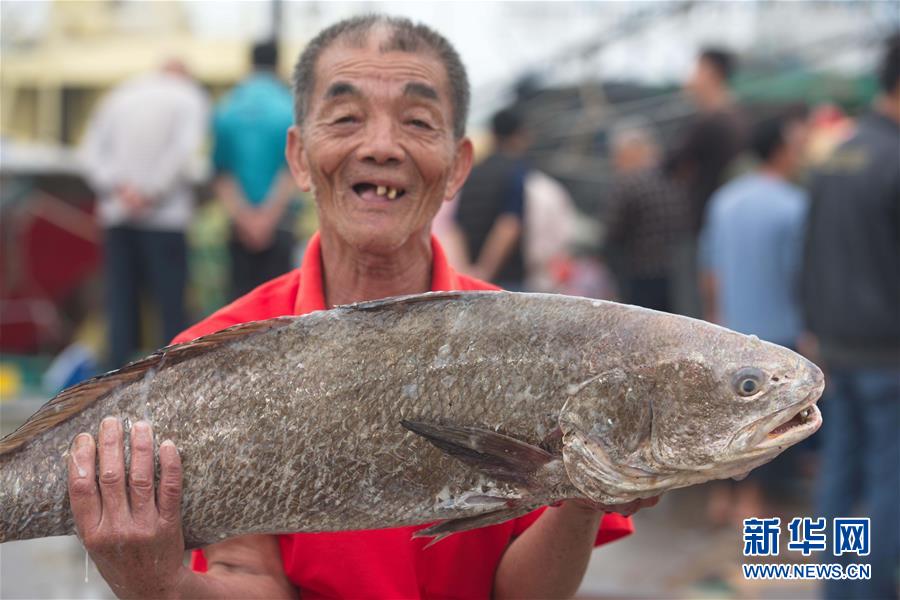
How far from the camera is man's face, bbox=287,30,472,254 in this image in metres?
2.65

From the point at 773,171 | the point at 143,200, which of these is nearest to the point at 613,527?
the point at 143,200

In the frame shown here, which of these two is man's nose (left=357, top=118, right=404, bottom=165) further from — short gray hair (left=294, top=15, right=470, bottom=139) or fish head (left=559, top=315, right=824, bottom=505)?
fish head (left=559, top=315, right=824, bottom=505)

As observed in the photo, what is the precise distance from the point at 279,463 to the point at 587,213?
37.0 ft

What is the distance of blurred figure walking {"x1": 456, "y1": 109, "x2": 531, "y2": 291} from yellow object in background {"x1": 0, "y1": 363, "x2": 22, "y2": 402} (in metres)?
4.11

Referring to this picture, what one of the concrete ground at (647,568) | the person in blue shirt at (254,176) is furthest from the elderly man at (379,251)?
the person in blue shirt at (254,176)

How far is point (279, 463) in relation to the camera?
2328mm

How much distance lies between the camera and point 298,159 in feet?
9.48

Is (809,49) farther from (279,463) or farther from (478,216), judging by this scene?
(279,463)

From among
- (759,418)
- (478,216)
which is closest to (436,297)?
(759,418)

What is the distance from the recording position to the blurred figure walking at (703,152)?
8078 mm

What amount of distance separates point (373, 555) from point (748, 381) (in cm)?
93

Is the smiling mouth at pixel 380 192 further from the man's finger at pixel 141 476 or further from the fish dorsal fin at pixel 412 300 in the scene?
the man's finger at pixel 141 476

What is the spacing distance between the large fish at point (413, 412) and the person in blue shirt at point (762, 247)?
5280 mm

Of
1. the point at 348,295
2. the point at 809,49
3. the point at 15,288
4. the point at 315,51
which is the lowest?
the point at 15,288
